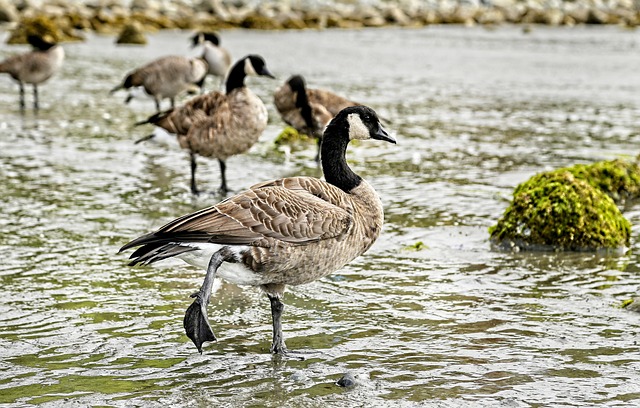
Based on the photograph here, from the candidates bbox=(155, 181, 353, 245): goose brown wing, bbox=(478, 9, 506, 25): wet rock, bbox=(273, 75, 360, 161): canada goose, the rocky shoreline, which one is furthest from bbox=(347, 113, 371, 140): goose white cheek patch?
bbox=(478, 9, 506, 25): wet rock

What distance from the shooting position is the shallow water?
21.7 feet

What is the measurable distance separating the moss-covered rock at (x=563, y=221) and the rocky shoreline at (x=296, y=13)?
38577mm

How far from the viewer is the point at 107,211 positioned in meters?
12.1

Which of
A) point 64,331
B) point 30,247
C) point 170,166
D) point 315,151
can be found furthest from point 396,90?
point 64,331

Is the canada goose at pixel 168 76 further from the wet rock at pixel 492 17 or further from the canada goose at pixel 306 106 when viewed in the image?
the wet rock at pixel 492 17

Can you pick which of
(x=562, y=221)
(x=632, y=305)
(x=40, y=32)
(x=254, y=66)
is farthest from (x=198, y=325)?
(x=40, y=32)

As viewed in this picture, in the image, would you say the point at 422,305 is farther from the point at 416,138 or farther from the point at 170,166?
the point at 416,138

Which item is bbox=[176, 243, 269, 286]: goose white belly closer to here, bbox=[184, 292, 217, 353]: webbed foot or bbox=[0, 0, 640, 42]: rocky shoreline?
bbox=[184, 292, 217, 353]: webbed foot

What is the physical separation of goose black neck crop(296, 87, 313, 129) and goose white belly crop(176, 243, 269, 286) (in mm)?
8047

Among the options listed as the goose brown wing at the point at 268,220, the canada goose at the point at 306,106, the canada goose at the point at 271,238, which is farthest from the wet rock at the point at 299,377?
the canada goose at the point at 306,106

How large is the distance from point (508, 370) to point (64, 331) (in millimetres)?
3676

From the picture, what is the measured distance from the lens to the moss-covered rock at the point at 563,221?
411 inches

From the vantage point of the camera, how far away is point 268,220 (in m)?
6.91

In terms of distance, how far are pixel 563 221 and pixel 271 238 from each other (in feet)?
15.9
